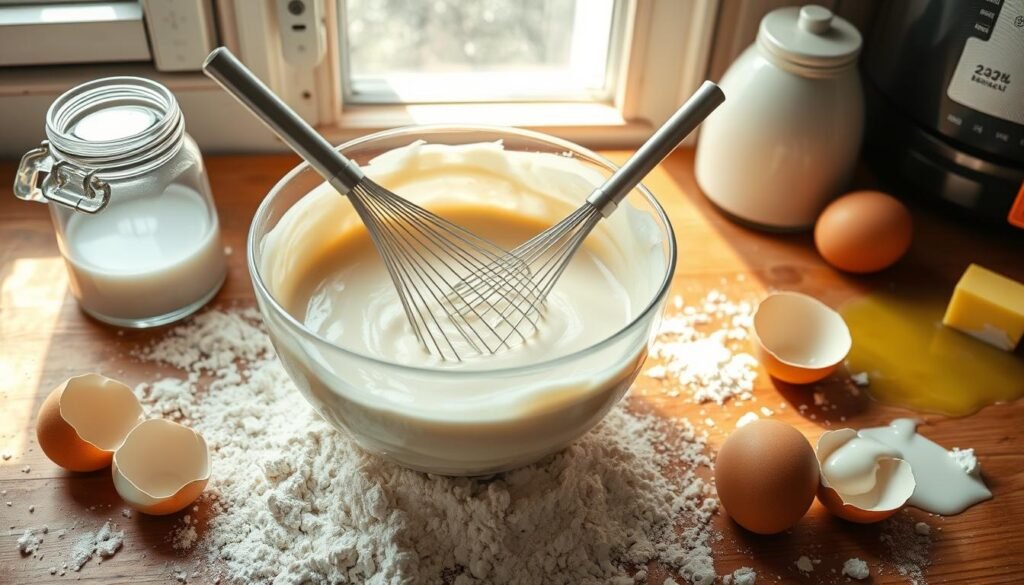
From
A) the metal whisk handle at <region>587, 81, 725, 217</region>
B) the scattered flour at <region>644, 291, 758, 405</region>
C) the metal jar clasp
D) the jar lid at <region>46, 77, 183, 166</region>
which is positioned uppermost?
the metal whisk handle at <region>587, 81, 725, 217</region>

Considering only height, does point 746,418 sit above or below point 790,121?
below

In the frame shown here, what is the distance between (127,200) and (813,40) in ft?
2.34

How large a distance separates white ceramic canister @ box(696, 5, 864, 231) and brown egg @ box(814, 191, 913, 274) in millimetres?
40

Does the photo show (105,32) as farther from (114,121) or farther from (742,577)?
(742,577)

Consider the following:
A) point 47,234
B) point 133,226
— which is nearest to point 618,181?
point 133,226

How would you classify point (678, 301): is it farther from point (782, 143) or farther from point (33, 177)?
Result: point (33, 177)

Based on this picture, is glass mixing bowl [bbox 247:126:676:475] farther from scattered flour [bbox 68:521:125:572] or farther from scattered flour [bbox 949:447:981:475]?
scattered flour [bbox 949:447:981:475]

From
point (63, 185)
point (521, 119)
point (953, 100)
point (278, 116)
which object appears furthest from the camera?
point (521, 119)

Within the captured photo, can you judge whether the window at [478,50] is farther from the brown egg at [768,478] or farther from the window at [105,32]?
the brown egg at [768,478]

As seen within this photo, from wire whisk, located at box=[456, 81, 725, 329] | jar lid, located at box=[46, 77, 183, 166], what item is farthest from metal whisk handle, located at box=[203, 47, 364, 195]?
jar lid, located at box=[46, 77, 183, 166]

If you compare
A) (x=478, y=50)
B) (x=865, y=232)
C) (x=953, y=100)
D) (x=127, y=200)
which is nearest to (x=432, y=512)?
(x=127, y=200)

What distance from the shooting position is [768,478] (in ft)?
2.49

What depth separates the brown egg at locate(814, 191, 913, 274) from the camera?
3.34 feet

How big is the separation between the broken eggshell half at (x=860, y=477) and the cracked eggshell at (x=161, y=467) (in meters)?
0.51
